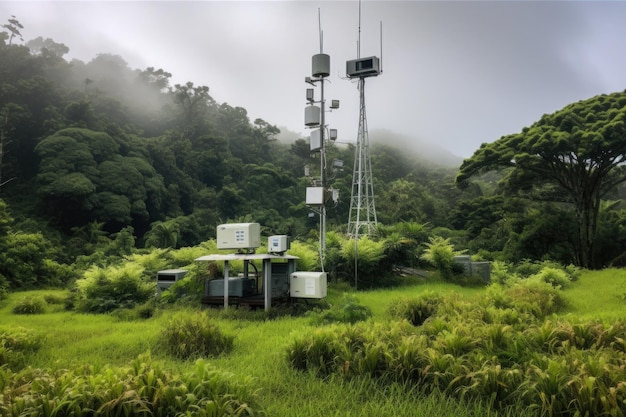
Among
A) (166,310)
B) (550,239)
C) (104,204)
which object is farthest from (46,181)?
(550,239)

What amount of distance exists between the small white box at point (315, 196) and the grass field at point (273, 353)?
3.09 m

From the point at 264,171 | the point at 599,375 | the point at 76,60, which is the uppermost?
the point at 76,60

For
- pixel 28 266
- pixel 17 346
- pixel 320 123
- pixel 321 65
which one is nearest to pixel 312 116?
pixel 320 123

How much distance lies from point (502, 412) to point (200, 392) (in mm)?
2426

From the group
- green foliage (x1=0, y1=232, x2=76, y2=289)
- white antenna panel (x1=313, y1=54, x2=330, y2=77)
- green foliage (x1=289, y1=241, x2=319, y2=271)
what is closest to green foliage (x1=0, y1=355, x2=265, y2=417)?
green foliage (x1=289, y1=241, x2=319, y2=271)

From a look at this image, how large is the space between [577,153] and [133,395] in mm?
16777

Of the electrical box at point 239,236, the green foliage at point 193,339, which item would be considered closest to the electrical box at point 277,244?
the electrical box at point 239,236

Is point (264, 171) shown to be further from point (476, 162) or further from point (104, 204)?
point (476, 162)

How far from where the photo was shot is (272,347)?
521 cm

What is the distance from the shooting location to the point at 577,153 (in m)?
14.9

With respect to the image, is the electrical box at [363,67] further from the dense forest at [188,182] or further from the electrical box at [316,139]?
the dense forest at [188,182]

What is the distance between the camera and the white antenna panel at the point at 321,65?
516 inches

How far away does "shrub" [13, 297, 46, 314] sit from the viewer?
861cm

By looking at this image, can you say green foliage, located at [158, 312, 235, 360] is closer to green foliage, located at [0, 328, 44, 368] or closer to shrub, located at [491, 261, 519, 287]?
green foliage, located at [0, 328, 44, 368]
